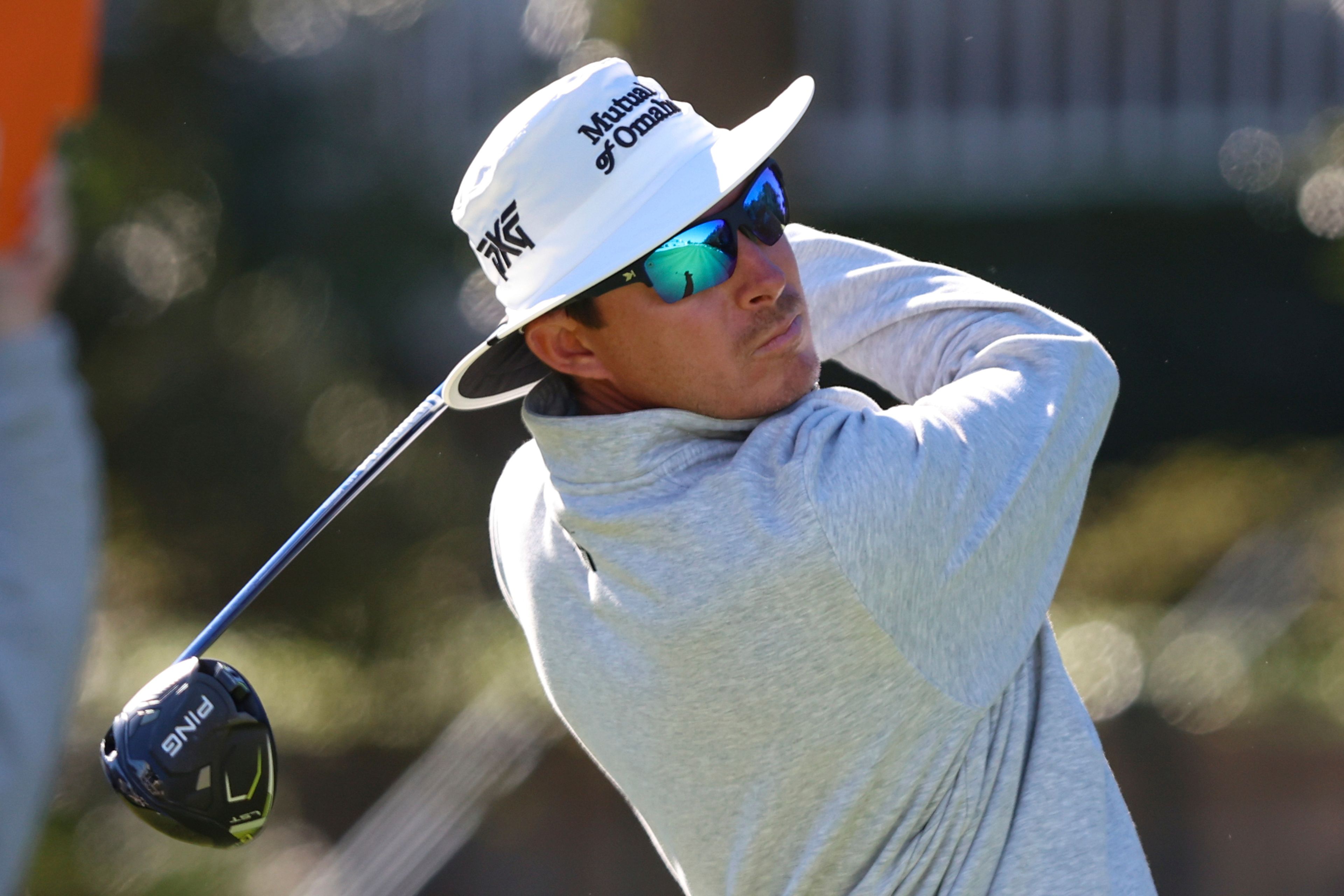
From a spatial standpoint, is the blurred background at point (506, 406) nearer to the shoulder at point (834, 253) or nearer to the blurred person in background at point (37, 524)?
the shoulder at point (834, 253)

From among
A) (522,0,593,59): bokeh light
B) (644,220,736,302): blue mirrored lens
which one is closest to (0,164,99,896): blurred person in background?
(644,220,736,302): blue mirrored lens

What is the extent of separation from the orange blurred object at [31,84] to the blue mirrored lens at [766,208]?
3.15 ft

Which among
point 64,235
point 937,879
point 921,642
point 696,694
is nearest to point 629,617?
point 696,694

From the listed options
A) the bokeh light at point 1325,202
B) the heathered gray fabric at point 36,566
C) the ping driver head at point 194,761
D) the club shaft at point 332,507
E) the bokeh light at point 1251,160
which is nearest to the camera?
the heathered gray fabric at point 36,566

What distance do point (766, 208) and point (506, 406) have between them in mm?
4047

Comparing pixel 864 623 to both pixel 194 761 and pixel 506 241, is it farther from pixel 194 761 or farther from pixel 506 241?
pixel 194 761

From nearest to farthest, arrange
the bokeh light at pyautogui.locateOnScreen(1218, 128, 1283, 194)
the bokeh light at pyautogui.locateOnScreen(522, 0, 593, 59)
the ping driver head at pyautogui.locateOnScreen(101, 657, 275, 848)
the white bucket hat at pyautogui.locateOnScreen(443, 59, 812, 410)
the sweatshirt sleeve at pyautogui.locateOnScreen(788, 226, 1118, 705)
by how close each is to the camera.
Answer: the sweatshirt sleeve at pyautogui.locateOnScreen(788, 226, 1118, 705)
the white bucket hat at pyautogui.locateOnScreen(443, 59, 812, 410)
the ping driver head at pyautogui.locateOnScreen(101, 657, 275, 848)
the bokeh light at pyautogui.locateOnScreen(522, 0, 593, 59)
the bokeh light at pyautogui.locateOnScreen(1218, 128, 1283, 194)

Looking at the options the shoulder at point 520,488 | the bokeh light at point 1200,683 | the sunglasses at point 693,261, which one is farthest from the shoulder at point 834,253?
the bokeh light at point 1200,683

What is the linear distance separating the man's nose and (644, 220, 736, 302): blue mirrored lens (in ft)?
0.05

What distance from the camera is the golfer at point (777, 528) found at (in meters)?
1.77

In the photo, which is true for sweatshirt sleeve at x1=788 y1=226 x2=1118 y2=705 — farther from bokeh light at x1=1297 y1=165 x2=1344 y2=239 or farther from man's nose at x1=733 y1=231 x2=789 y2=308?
bokeh light at x1=1297 y1=165 x2=1344 y2=239

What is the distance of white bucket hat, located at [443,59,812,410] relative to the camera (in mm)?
1943

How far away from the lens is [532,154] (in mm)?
1979

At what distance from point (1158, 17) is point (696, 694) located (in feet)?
20.6
